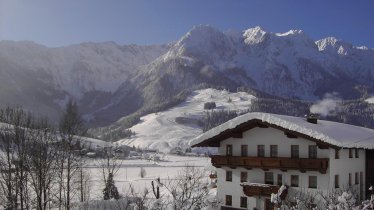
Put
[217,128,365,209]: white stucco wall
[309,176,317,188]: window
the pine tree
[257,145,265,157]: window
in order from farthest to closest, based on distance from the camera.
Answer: the pine tree
[257,145,265,157]: window
[309,176,317,188]: window
[217,128,365,209]: white stucco wall

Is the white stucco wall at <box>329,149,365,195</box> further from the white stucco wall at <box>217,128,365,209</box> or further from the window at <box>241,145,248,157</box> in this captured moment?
the window at <box>241,145,248,157</box>

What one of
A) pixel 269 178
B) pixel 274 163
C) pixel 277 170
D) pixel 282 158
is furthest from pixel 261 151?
pixel 282 158

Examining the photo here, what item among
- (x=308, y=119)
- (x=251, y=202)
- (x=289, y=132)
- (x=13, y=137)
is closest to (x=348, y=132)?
(x=308, y=119)

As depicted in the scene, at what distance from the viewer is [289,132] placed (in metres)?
41.2

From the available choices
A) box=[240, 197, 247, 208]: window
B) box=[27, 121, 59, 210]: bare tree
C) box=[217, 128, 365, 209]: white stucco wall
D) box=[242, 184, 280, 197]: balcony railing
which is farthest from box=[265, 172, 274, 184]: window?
box=[27, 121, 59, 210]: bare tree

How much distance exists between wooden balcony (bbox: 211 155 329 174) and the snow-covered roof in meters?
1.92

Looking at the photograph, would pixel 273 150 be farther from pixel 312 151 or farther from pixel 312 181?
pixel 312 181

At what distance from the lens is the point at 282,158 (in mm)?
41312

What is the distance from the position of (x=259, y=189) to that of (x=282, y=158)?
3606 millimetres

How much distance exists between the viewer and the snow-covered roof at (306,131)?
3912cm

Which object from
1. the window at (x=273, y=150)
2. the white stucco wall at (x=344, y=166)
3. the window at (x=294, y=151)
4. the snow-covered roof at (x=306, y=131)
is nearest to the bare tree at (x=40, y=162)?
the snow-covered roof at (x=306, y=131)

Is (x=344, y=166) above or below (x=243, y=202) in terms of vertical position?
above

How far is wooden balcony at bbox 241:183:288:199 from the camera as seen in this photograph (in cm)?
4178

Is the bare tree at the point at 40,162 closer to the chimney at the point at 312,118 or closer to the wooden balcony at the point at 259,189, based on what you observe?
the wooden balcony at the point at 259,189
